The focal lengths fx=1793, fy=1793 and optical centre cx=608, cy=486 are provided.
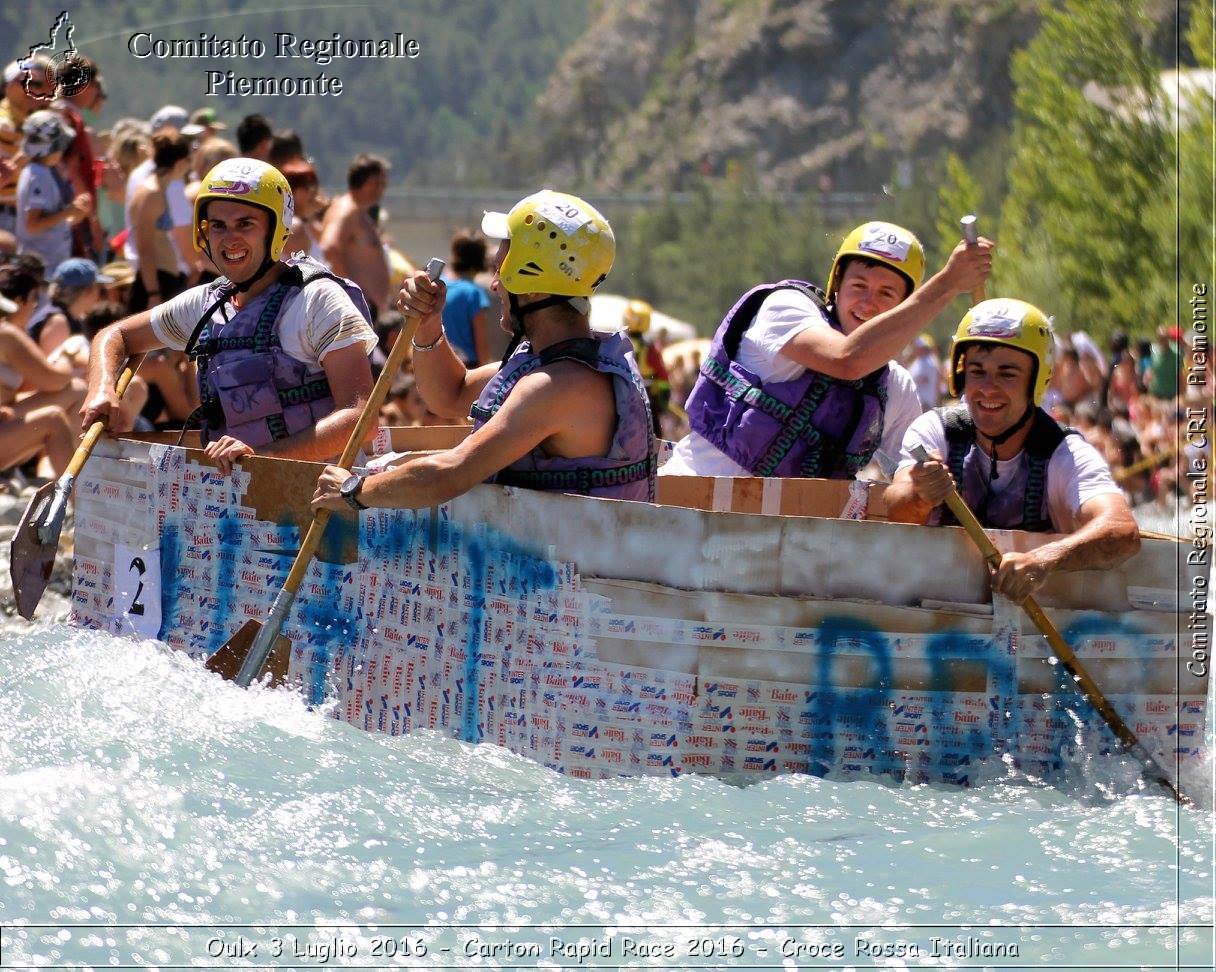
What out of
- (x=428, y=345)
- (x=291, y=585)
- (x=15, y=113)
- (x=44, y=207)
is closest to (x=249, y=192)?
(x=428, y=345)

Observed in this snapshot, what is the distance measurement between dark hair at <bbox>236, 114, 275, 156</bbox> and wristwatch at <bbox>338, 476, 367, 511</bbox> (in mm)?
6388

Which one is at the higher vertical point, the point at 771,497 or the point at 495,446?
the point at 495,446

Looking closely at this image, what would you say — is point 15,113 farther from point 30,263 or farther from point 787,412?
point 787,412

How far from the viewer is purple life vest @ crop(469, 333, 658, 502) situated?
5871mm

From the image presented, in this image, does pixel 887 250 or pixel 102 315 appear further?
pixel 102 315

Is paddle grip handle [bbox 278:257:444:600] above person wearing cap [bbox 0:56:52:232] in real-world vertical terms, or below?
below

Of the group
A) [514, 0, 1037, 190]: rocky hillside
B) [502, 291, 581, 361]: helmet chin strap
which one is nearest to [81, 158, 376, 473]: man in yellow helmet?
[502, 291, 581, 361]: helmet chin strap

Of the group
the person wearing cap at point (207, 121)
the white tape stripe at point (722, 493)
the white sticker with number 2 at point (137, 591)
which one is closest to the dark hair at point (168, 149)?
the person wearing cap at point (207, 121)

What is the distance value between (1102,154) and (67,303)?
1779 centimetres

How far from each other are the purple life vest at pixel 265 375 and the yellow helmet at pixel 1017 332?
2.38 meters

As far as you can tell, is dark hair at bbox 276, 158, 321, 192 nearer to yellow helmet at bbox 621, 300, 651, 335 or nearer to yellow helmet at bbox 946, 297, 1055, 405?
yellow helmet at bbox 621, 300, 651, 335

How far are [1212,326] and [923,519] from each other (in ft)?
39.1

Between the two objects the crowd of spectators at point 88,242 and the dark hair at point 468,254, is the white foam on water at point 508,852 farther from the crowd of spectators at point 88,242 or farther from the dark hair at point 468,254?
the dark hair at point 468,254

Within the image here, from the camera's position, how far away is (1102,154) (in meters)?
25.2
